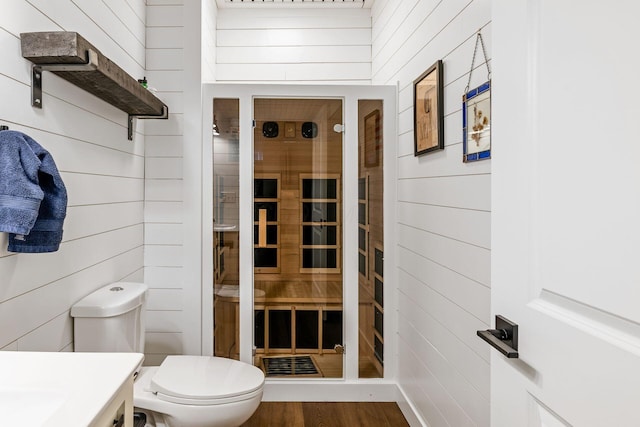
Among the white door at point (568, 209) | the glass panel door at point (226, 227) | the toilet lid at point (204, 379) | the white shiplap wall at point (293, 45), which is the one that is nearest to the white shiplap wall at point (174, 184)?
the glass panel door at point (226, 227)

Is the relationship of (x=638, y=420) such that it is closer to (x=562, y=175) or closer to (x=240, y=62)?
(x=562, y=175)

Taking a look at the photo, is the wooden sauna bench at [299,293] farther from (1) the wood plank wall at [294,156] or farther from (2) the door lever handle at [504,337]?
(2) the door lever handle at [504,337]

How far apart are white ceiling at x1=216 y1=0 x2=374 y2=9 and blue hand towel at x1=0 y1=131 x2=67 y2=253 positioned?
8.07 feet

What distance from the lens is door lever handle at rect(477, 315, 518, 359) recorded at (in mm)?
889

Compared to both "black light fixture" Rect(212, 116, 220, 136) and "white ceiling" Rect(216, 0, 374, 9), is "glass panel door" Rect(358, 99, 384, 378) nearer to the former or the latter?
"black light fixture" Rect(212, 116, 220, 136)

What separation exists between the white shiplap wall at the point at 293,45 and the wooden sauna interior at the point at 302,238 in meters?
0.84

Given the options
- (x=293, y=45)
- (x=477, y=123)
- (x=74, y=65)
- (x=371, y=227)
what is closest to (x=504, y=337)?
(x=477, y=123)

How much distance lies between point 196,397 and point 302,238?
1158 mm

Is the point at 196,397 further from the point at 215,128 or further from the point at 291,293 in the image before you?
the point at 215,128

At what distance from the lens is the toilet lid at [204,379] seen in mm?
1775

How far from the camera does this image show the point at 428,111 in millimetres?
2064

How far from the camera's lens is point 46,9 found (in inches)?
60.2

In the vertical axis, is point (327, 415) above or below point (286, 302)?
below

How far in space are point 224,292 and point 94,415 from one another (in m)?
1.92
